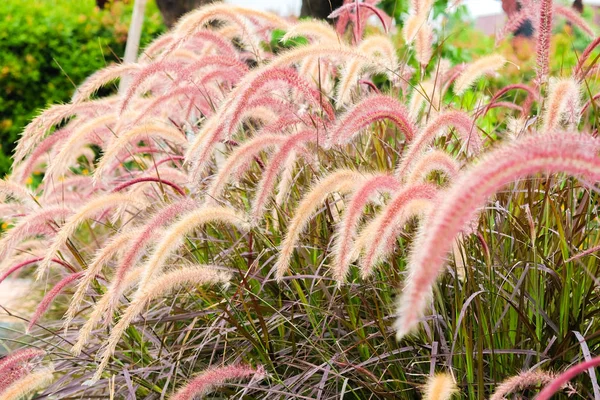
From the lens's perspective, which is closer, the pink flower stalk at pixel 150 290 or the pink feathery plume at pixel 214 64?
the pink flower stalk at pixel 150 290

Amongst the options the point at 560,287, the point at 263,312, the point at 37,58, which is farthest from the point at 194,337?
the point at 37,58

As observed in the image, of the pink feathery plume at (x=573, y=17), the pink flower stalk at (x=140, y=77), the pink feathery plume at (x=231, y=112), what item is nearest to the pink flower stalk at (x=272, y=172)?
the pink feathery plume at (x=231, y=112)

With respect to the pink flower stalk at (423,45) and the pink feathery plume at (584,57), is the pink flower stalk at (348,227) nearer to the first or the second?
the pink feathery plume at (584,57)

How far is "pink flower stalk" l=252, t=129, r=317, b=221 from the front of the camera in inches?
90.3

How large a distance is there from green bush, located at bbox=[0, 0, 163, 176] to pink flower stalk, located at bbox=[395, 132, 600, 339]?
739 cm

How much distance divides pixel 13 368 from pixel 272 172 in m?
1.04

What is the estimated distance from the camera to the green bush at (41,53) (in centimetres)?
812

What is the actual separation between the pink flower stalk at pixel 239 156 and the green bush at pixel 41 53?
6.08m

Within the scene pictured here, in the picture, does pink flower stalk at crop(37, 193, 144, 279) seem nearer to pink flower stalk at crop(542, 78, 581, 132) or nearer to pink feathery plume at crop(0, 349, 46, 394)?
pink feathery plume at crop(0, 349, 46, 394)

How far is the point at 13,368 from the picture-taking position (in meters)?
2.49

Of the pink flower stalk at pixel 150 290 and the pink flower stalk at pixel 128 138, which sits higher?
the pink flower stalk at pixel 128 138

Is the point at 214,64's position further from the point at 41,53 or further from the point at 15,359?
the point at 41,53

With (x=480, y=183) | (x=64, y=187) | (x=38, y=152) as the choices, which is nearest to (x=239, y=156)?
(x=38, y=152)

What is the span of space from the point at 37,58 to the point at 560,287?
718 cm
